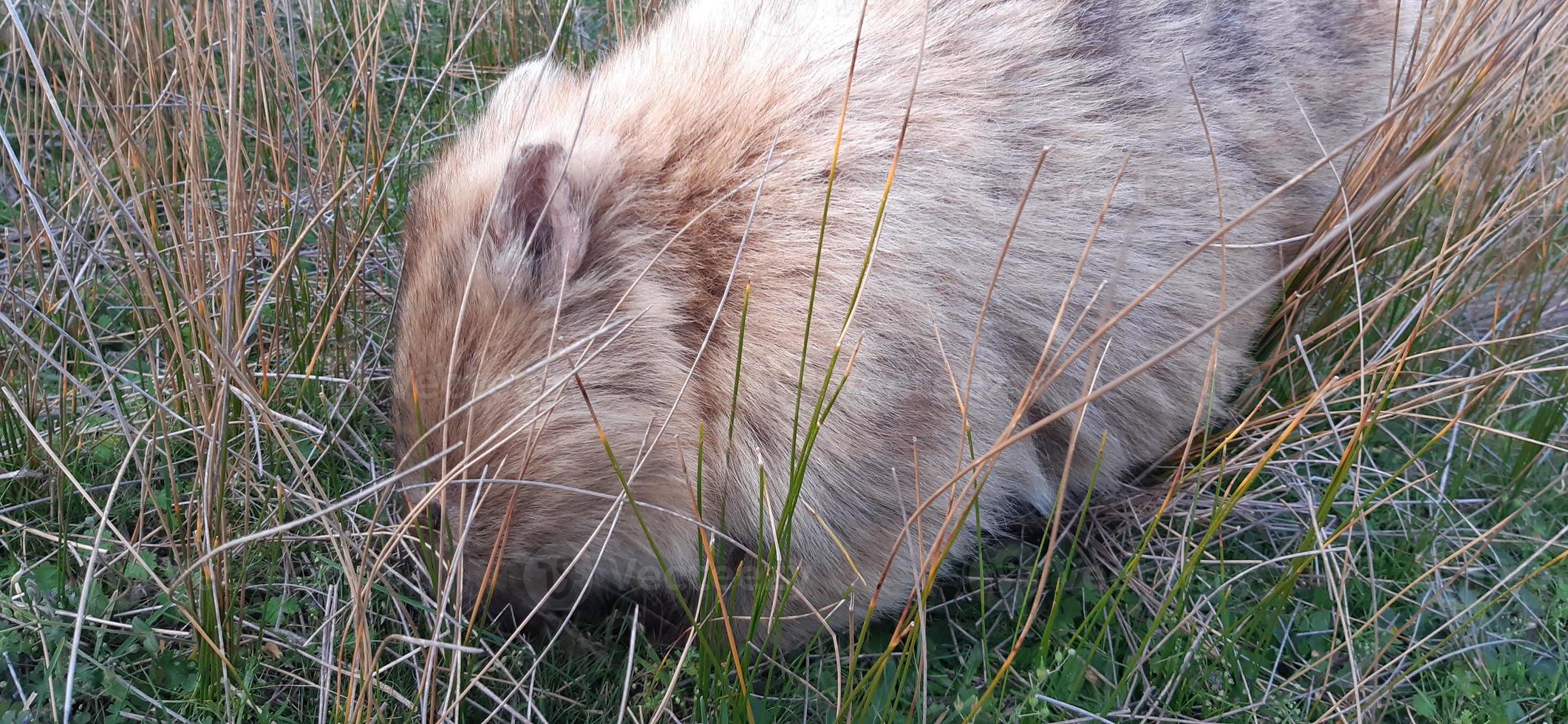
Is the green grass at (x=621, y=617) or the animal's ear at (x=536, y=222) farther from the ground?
the animal's ear at (x=536, y=222)

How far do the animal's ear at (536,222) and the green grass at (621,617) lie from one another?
20.5 inches

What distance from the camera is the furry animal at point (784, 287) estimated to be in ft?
7.04

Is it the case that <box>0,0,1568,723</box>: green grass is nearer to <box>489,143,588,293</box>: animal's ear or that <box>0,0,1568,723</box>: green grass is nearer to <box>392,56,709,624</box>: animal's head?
<box>392,56,709,624</box>: animal's head

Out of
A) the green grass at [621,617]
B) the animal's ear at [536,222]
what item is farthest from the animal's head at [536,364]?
the green grass at [621,617]

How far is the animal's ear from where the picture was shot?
2.09 m

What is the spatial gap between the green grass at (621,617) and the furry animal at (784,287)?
0.15 metres

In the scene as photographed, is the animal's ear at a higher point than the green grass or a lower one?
higher

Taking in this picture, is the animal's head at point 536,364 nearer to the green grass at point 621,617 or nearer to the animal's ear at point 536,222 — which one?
the animal's ear at point 536,222

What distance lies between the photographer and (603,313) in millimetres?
2193

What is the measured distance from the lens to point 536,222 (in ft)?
7.11

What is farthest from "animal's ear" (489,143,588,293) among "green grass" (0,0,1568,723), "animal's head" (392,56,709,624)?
"green grass" (0,0,1568,723)

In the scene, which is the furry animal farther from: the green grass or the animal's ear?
the green grass

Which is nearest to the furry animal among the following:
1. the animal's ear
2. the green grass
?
the animal's ear

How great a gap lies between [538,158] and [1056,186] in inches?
43.7
